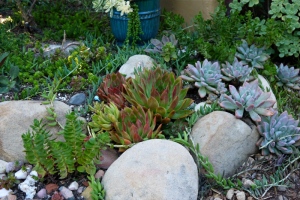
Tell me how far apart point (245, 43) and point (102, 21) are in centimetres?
199

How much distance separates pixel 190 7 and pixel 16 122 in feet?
9.41

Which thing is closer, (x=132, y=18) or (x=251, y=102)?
(x=251, y=102)

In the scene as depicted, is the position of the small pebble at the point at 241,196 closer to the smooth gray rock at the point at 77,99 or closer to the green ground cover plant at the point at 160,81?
the green ground cover plant at the point at 160,81

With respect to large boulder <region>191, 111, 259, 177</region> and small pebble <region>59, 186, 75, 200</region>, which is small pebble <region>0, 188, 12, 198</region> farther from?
large boulder <region>191, 111, 259, 177</region>

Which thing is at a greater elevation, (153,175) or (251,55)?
(251,55)

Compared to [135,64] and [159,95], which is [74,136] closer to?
[159,95]

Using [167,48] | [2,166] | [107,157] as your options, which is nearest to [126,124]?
[107,157]

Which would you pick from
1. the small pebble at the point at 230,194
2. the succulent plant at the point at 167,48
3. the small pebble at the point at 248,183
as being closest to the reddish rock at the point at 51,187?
the small pebble at the point at 230,194

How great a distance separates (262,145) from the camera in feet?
9.77

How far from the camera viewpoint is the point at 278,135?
2.96 m

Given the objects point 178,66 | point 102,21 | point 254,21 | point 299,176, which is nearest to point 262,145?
point 299,176

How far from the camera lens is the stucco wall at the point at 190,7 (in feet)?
15.9

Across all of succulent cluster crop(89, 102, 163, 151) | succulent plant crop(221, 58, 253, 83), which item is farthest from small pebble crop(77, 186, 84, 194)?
succulent plant crop(221, 58, 253, 83)

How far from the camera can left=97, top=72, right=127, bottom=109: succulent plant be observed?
3121 mm
